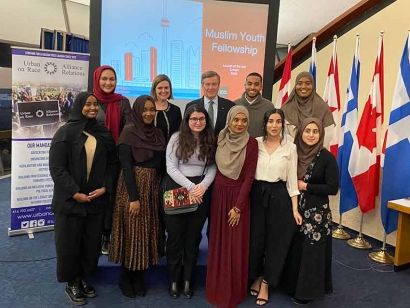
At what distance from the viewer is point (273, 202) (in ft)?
7.83

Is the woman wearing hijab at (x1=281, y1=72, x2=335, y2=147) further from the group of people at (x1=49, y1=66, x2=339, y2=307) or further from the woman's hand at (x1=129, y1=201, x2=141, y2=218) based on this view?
the woman's hand at (x1=129, y1=201, x2=141, y2=218)

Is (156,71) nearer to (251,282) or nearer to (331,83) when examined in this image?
(331,83)

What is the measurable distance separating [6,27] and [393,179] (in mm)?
5563

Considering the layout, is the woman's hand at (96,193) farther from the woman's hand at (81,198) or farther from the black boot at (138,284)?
the black boot at (138,284)

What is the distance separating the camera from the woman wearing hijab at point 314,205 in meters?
2.33

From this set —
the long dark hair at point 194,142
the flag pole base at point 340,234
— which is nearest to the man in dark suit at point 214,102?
the long dark hair at point 194,142

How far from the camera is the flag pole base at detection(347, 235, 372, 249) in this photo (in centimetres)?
359

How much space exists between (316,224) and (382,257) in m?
1.43

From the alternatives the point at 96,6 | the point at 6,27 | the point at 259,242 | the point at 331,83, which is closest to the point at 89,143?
the point at 259,242

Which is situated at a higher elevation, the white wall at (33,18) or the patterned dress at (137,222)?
the white wall at (33,18)

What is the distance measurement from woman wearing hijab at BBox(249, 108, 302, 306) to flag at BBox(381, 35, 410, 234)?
1451 millimetres

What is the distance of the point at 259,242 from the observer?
97.0 inches

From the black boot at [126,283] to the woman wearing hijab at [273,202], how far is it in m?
0.88

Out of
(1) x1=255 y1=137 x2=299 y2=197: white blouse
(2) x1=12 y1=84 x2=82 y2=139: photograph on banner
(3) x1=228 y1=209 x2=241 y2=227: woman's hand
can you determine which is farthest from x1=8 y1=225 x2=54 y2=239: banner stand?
(1) x1=255 y1=137 x2=299 y2=197: white blouse
